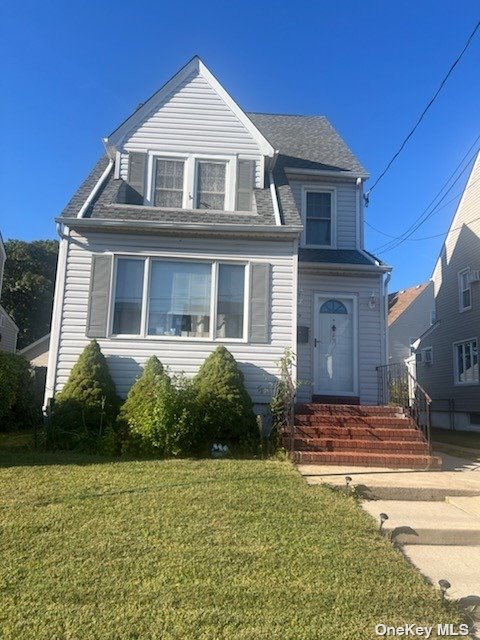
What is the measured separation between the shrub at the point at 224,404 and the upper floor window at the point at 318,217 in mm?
4525

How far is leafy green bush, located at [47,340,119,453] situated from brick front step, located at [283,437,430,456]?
120 inches

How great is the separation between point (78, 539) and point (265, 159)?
27.6 ft

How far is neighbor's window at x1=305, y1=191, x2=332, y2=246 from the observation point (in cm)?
1127

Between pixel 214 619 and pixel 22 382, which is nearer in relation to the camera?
pixel 214 619

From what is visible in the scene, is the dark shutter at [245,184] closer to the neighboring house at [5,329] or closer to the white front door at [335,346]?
the white front door at [335,346]

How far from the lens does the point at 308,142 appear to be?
12.8 metres

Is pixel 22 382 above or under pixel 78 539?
above

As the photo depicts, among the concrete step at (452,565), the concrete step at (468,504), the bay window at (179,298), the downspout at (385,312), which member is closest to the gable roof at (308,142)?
the downspout at (385,312)

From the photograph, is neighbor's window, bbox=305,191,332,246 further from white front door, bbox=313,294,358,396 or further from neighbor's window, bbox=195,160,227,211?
neighbor's window, bbox=195,160,227,211

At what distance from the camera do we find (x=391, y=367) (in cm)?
932

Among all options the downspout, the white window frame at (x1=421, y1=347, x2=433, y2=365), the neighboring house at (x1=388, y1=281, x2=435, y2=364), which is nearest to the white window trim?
the downspout

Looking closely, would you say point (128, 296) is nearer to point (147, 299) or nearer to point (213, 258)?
point (147, 299)

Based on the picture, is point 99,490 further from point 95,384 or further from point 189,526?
point 95,384

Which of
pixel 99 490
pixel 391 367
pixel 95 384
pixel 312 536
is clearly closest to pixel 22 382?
pixel 95 384
